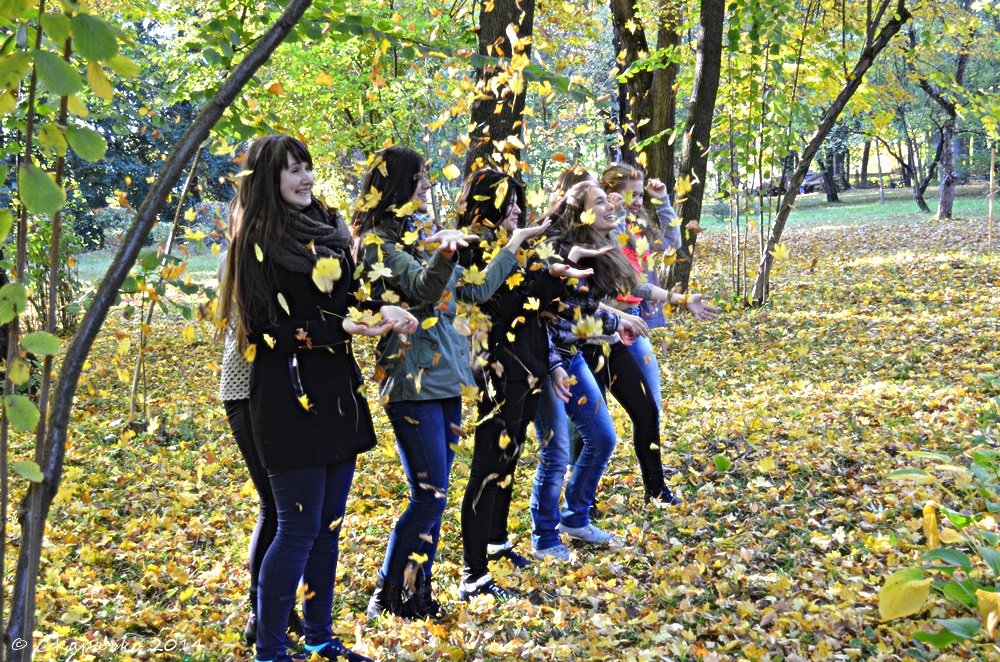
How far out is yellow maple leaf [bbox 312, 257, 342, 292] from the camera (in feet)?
9.62

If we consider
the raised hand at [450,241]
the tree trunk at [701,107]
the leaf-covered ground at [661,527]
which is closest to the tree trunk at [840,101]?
the tree trunk at [701,107]

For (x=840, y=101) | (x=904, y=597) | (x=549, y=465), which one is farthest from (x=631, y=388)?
(x=840, y=101)

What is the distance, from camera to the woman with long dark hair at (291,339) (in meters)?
3.03

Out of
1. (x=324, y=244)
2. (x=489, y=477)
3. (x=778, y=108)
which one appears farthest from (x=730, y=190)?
(x=324, y=244)

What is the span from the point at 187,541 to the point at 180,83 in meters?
3.19

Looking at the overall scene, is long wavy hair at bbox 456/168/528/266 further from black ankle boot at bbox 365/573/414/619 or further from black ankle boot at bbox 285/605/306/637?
black ankle boot at bbox 285/605/306/637

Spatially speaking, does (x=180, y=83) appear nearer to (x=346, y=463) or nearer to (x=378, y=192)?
(x=378, y=192)

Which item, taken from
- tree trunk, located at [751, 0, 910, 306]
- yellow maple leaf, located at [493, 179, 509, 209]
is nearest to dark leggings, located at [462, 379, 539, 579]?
yellow maple leaf, located at [493, 179, 509, 209]

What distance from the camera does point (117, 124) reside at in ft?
14.1

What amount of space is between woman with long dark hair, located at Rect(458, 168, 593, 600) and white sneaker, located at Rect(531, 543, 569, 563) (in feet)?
1.46

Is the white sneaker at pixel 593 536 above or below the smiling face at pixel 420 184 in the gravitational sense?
below

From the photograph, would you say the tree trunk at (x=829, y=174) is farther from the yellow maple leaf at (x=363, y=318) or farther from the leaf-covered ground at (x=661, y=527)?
the yellow maple leaf at (x=363, y=318)

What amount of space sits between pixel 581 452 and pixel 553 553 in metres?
0.57

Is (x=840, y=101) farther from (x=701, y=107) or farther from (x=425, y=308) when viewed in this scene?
(x=425, y=308)
